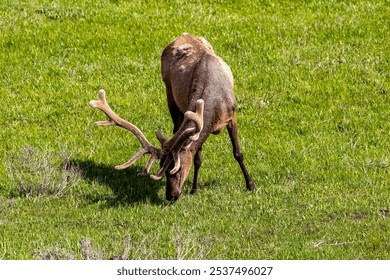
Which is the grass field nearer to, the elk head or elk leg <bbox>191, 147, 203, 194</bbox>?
elk leg <bbox>191, 147, 203, 194</bbox>

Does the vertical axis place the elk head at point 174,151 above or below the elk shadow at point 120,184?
above

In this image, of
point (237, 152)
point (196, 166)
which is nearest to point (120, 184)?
point (196, 166)

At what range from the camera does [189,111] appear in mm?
12445

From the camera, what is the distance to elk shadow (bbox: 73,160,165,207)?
13.5 m

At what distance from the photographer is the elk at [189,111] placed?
41.2 ft

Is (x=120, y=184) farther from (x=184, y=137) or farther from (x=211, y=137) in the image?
(x=211, y=137)

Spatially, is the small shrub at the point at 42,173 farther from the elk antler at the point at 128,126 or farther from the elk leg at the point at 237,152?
the elk leg at the point at 237,152

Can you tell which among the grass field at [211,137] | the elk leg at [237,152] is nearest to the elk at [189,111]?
the elk leg at [237,152]

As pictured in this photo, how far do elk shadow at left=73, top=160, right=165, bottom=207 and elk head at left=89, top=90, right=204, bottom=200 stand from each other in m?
0.59

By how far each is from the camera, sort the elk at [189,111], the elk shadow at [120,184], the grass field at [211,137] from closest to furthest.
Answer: the grass field at [211,137]
the elk at [189,111]
the elk shadow at [120,184]

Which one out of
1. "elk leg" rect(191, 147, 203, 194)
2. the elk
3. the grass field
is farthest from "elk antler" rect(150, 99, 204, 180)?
"elk leg" rect(191, 147, 203, 194)

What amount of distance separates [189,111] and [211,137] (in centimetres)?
326

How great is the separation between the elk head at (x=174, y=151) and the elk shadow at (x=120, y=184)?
23.3 inches

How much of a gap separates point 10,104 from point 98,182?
137 inches
